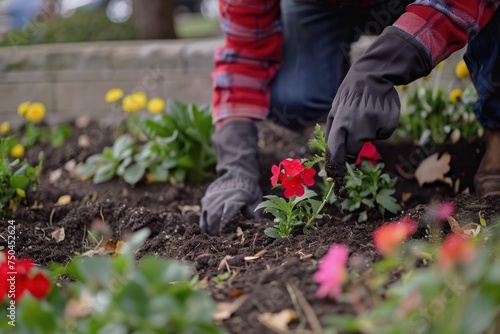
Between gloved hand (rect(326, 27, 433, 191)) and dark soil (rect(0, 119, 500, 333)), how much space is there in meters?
0.21

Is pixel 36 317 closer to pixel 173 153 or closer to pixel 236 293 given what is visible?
pixel 236 293

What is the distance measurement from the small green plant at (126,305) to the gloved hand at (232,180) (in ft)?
2.85

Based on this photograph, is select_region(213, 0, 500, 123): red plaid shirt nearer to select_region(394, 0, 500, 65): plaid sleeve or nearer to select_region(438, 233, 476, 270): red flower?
select_region(394, 0, 500, 65): plaid sleeve

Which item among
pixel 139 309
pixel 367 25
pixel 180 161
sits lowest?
pixel 180 161

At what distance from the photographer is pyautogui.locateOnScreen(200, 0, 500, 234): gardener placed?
1586mm

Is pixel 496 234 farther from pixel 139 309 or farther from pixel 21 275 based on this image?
pixel 21 275

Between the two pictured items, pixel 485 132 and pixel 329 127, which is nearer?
pixel 329 127

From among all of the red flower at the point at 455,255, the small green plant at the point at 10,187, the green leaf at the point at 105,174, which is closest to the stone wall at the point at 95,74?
the green leaf at the point at 105,174

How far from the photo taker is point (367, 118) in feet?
5.09

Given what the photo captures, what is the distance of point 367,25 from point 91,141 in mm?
1465

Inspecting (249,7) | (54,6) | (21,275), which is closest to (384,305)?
(21,275)

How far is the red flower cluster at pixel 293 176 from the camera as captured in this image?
1.64 m

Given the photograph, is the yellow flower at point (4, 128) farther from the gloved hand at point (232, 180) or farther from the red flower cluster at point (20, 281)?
the red flower cluster at point (20, 281)

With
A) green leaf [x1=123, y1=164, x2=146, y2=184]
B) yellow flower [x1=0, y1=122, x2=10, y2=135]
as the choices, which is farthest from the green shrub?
green leaf [x1=123, y1=164, x2=146, y2=184]
